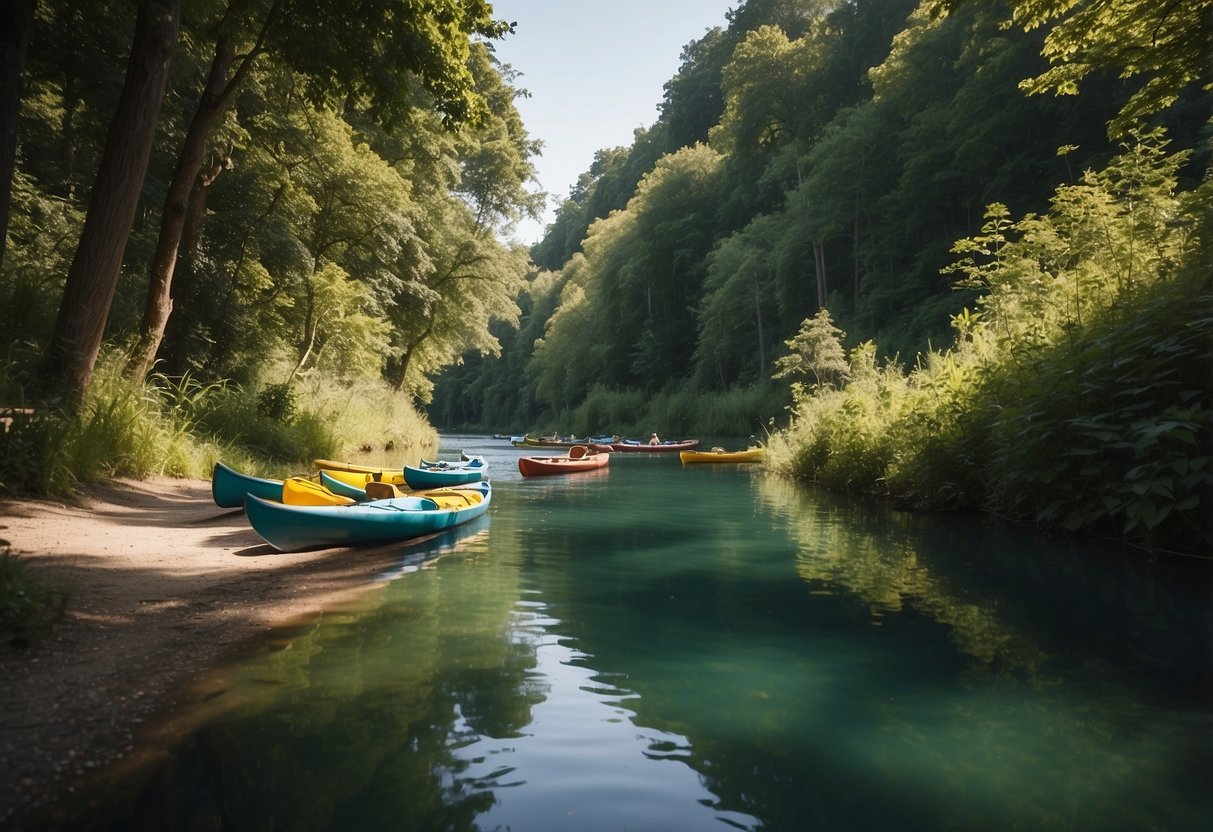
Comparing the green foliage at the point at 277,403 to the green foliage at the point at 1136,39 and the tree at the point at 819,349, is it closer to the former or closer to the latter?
the green foliage at the point at 1136,39

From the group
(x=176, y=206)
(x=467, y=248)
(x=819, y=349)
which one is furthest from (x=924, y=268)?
(x=176, y=206)

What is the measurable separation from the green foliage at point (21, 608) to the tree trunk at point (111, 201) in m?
5.69

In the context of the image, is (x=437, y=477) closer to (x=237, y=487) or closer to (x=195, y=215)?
(x=237, y=487)

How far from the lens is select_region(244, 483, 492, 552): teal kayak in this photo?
7.02m

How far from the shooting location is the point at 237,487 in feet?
28.3

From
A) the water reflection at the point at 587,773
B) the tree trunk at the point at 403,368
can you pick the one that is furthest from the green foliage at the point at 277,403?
the water reflection at the point at 587,773

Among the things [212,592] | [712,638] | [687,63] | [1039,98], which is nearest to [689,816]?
[712,638]

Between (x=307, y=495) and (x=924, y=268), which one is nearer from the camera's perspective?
(x=307, y=495)

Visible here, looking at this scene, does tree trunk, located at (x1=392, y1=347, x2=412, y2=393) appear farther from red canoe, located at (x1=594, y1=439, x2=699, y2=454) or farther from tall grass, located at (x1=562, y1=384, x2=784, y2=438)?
tall grass, located at (x1=562, y1=384, x2=784, y2=438)

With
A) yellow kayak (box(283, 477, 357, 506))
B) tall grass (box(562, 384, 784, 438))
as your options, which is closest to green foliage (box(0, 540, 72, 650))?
yellow kayak (box(283, 477, 357, 506))

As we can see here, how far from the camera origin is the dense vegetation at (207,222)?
28.7ft

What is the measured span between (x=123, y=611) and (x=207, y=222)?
1227 cm

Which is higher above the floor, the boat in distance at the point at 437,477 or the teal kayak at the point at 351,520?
the boat in distance at the point at 437,477

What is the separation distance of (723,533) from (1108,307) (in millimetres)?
5098
